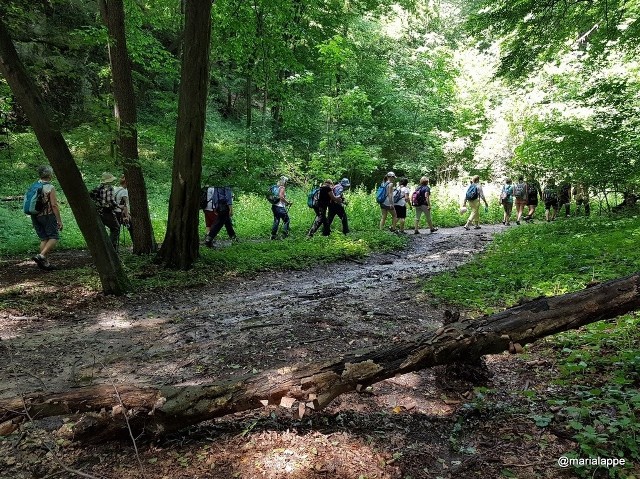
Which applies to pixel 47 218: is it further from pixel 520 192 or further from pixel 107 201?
pixel 520 192

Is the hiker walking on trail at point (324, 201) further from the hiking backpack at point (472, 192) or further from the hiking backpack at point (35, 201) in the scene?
the hiking backpack at point (35, 201)

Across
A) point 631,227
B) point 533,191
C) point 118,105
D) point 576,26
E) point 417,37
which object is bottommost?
point 631,227

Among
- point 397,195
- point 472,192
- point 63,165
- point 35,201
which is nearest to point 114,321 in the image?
point 63,165

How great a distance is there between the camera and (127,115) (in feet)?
29.6

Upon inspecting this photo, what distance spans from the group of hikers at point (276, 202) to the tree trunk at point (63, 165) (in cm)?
139

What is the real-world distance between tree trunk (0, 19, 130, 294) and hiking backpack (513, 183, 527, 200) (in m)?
13.9

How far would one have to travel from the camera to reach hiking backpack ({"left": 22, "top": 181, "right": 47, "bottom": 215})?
26.8ft

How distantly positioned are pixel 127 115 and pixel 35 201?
2.50 meters

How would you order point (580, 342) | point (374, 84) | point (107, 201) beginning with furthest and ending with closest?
point (374, 84) → point (107, 201) → point (580, 342)

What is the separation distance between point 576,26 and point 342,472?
385 inches

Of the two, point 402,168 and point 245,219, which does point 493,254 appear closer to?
point 245,219

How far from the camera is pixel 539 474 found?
2.51 meters

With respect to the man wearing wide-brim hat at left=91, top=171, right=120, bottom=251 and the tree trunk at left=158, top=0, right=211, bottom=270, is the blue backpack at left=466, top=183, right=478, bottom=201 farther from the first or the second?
the man wearing wide-brim hat at left=91, top=171, right=120, bottom=251

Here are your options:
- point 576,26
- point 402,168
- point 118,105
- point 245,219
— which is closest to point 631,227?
point 576,26
